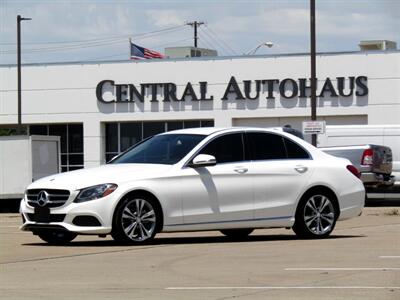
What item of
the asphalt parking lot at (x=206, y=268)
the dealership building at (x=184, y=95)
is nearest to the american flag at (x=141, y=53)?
the dealership building at (x=184, y=95)

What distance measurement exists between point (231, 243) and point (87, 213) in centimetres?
209

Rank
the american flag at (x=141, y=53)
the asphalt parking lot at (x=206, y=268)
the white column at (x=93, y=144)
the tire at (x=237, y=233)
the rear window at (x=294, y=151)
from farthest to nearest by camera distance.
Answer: the american flag at (x=141, y=53) → the white column at (x=93, y=144) → the tire at (x=237, y=233) → the rear window at (x=294, y=151) → the asphalt parking lot at (x=206, y=268)

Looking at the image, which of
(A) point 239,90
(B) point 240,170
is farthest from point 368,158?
(A) point 239,90

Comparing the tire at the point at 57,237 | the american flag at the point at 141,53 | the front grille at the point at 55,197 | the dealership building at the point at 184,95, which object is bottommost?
the tire at the point at 57,237

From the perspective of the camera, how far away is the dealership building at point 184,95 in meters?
46.4

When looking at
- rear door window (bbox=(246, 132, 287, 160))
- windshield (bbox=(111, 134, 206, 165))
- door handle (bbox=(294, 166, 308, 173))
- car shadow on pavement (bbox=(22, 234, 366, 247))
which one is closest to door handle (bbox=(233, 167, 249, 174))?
rear door window (bbox=(246, 132, 287, 160))

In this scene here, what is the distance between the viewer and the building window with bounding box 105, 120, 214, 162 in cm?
5003

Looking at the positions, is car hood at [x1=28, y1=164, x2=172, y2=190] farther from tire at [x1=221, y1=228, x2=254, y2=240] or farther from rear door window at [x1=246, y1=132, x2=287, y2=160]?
tire at [x1=221, y1=228, x2=254, y2=240]

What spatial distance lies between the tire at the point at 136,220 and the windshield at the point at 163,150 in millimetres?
759

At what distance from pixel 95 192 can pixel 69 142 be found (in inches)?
1458

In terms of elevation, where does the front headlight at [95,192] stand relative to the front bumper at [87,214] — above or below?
above

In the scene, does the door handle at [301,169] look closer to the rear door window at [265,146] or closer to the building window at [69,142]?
the rear door window at [265,146]

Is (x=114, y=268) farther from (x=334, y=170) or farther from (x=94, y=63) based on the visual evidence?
(x=94, y=63)

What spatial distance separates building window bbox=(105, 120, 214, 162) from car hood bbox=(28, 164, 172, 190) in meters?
35.0
